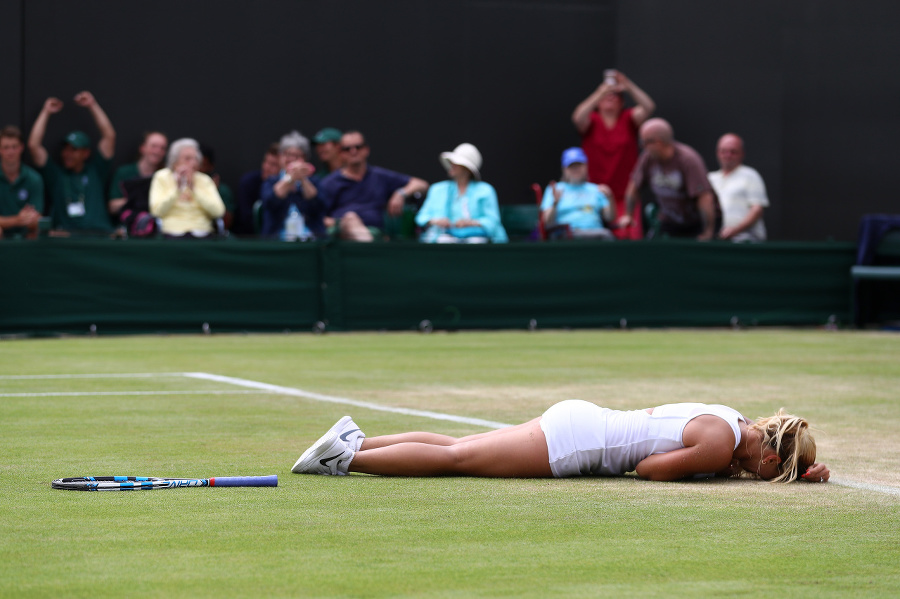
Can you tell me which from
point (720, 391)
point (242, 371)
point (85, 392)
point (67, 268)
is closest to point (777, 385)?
point (720, 391)

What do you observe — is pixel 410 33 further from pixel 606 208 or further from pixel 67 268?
pixel 67 268

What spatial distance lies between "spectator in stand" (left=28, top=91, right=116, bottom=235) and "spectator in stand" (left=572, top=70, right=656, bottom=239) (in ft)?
21.8

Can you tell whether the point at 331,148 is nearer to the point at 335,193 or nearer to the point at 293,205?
the point at 335,193

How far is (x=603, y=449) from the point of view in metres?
6.05

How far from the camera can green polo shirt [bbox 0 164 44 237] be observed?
652 inches

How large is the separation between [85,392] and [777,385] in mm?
5309

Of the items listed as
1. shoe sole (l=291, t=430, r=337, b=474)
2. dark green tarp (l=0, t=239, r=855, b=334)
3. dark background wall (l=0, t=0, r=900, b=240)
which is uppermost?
dark background wall (l=0, t=0, r=900, b=240)

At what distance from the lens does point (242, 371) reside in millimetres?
11453

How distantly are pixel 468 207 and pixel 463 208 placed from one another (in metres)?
0.07

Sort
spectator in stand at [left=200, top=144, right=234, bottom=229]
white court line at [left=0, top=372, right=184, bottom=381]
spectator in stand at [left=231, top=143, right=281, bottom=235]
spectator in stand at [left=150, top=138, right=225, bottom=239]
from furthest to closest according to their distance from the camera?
spectator in stand at [left=200, top=144, right=234, bottom=229] → spectator in stand at [left=231, top=143, right=281, bottom=235] → spectator in stand at [left=150, top=138, right=225, bottom=239] → white court line at [left=0, top=372, right=184, bottom=381]

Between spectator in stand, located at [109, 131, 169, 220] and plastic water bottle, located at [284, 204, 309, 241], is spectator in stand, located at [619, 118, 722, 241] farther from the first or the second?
spectator in stand, located at [109, 131, 169, 220]

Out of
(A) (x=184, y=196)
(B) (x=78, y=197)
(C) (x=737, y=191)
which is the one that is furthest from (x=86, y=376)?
(C) (x=737, y=191)

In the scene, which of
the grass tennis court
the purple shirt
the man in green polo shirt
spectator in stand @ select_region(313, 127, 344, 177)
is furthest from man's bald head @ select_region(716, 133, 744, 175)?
the man in green polo shirt

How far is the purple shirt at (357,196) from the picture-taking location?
1714 cm
